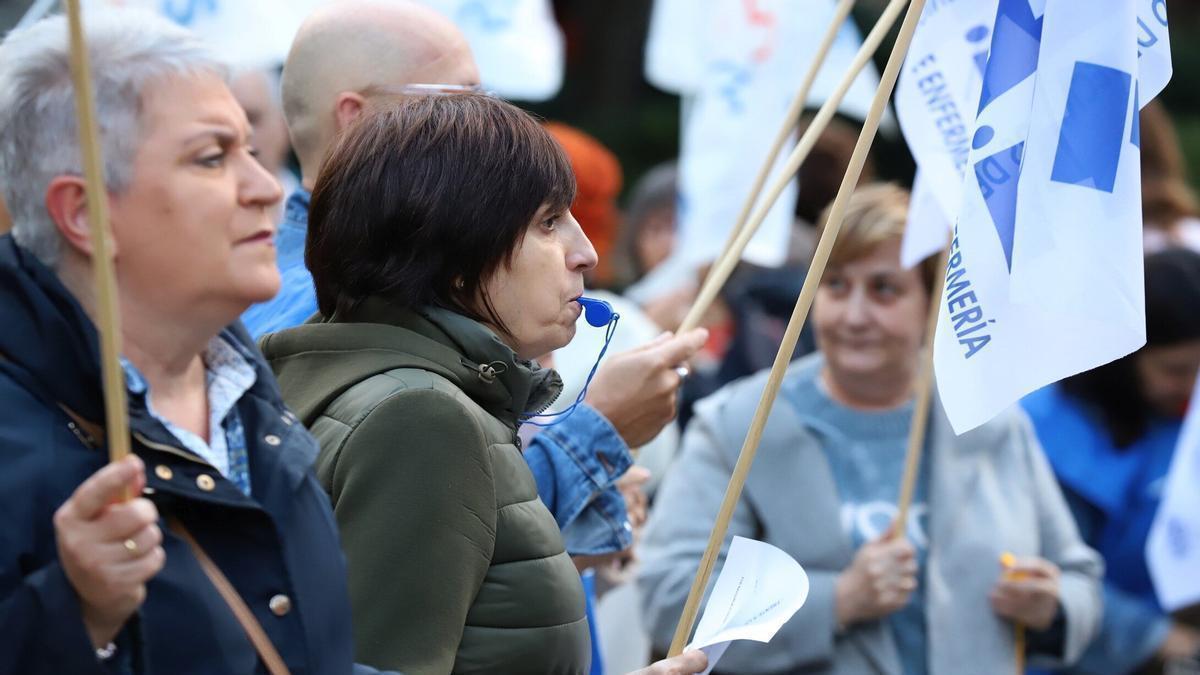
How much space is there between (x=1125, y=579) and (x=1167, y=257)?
2.96 feet

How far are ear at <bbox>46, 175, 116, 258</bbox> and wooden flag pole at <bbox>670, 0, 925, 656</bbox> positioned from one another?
92 cm

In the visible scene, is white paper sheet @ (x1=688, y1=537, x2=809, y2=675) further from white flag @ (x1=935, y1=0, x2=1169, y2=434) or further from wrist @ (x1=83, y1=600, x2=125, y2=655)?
wrist @ (x1=83, y1=600, x2=125, y2=655)

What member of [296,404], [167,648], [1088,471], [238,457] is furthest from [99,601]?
[1088,471]

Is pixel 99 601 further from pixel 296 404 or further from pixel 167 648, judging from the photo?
pixel 296 404

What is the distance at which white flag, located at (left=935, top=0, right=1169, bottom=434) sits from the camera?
2322 mm

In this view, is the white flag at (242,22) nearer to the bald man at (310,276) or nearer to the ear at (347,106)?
the bald man at (310,276)

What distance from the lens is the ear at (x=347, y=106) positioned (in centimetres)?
287

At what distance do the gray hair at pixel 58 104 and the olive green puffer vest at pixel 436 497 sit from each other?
0.49 metres

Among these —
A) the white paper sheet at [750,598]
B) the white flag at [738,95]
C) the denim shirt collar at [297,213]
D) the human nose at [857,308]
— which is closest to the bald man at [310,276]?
the denim shirt collar at [297,213]

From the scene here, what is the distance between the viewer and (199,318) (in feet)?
5.82

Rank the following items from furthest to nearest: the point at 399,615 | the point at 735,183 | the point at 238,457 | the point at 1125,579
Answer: the point at 735,183, the point at 1125,579, the point at 399,615, the point at 238,457

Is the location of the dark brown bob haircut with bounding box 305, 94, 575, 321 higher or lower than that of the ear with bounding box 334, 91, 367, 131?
higher

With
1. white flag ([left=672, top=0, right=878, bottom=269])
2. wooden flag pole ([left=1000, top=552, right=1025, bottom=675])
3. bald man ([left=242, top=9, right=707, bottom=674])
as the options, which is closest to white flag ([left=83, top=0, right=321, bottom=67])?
white flag ([left=672, top=0, right=878, bottom=269])

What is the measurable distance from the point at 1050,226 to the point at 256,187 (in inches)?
44.2
